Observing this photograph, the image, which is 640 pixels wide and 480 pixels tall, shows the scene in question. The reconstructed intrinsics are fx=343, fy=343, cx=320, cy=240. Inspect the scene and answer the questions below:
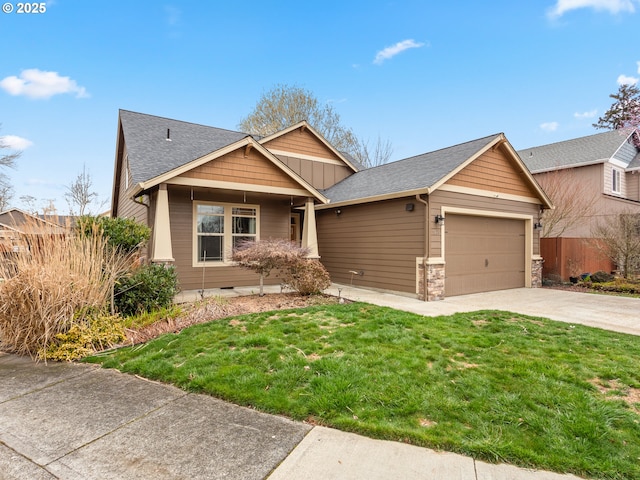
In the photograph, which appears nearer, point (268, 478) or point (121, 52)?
point (268, 478)

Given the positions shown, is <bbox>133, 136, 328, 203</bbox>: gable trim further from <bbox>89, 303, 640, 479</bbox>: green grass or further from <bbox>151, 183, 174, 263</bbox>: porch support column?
<bbox>89, 303, 640, 479</bbox>: green grass

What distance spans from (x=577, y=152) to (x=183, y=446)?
71.4 ft

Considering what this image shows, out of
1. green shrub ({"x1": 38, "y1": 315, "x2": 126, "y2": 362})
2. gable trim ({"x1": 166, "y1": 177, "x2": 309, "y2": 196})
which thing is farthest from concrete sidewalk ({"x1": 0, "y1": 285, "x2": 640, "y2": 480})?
gable trim ({"x1": 166, "y1": 177, "x2": 309, "y2": 196})

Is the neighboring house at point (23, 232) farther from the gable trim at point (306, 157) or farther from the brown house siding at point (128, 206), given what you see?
the gable trim at point (306, 157)

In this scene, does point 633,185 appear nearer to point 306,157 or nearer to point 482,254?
point 482,254

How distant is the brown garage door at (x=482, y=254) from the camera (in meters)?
9.26

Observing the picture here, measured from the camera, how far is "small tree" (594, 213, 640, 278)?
37.0ft

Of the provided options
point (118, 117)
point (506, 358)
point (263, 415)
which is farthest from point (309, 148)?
point (263, 415)

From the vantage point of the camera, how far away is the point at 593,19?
12.5 m

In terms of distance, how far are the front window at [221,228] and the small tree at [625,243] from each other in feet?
39.3

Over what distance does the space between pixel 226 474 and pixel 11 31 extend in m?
13.1

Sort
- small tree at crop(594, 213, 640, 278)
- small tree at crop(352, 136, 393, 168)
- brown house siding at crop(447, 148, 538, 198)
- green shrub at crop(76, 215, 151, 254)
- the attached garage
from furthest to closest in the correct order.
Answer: small tree at crop(352, 136, 393, 168)
small tree at crop(594, 213, 640, 278)
brown house siding at crop(447, 148, 538, 198)
the attached garage
green shrub at crop(76, 215, 151, 254)

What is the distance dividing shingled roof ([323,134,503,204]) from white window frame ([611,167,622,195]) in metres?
12.0

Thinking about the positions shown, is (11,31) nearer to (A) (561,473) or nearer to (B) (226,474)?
(B) (226,474)
